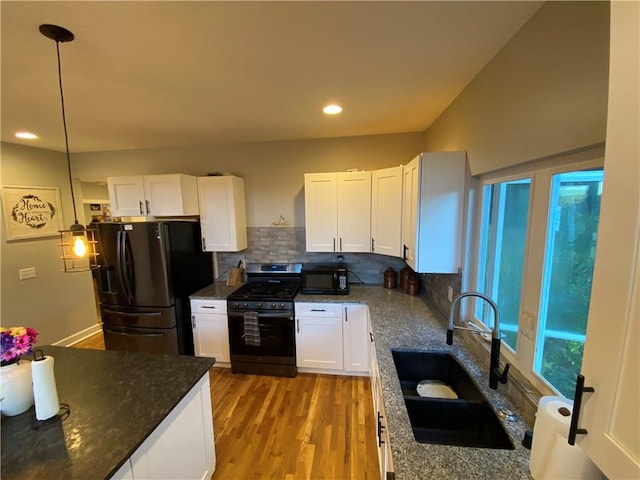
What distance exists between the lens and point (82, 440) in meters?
1.01

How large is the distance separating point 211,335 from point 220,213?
1350mm

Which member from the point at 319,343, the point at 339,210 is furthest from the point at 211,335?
the point at 339,210

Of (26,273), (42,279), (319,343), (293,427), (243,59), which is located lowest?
(293,427)

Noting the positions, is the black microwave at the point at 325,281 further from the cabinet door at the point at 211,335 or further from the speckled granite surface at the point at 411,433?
the cabinet door at the point at 211,335

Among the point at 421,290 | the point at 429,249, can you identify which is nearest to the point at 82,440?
the point at 429,249

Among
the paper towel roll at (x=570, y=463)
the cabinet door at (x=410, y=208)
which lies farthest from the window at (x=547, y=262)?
the cabinet door at (x=410, y=208)

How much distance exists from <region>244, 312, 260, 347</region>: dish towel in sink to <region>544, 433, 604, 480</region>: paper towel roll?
234cm

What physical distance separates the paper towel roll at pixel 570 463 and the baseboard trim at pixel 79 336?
472 cm

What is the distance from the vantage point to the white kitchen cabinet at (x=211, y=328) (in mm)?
2799

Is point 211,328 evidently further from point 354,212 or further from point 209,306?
point 354,212

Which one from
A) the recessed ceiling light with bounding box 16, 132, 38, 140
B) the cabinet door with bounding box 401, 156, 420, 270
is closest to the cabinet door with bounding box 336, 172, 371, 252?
the cabinet door with bounding box 401, 156, 420, 270

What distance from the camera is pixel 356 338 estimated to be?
265 centimetres

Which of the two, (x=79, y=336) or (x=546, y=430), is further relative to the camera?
(x=79, y=336)

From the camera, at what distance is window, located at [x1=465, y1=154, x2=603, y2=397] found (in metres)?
0.99
